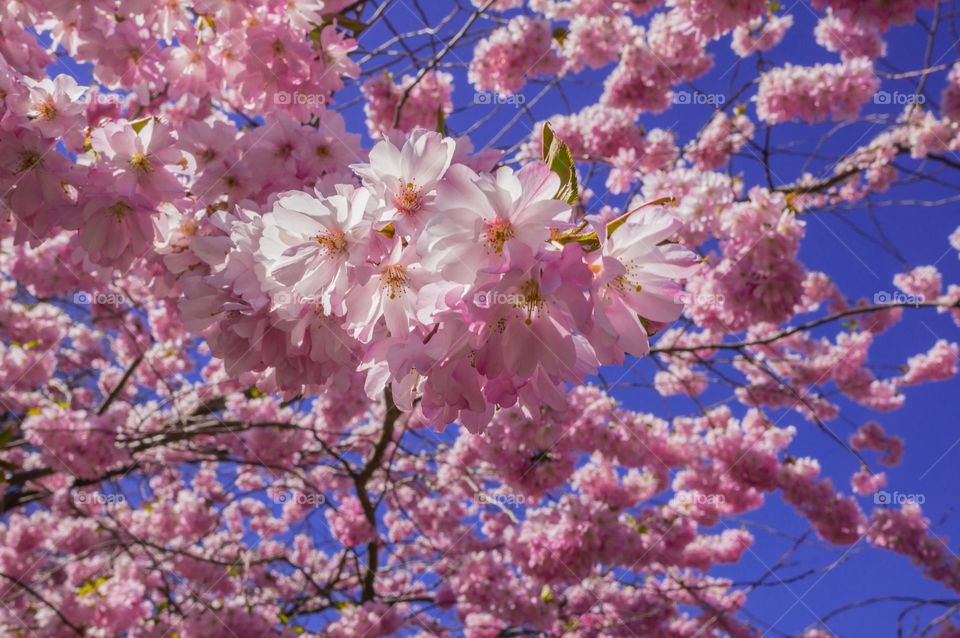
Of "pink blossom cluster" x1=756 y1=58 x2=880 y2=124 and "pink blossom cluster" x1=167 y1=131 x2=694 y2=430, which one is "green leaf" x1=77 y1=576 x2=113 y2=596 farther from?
"pink blossom cluster" x1=756 y1=58 x2=880 y2=124

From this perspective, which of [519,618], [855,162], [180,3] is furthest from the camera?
[855,162]

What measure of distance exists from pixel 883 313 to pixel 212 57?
7.16 meters

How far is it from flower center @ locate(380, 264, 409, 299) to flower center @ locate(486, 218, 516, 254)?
154 mm

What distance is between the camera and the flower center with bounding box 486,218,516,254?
86 centimetres

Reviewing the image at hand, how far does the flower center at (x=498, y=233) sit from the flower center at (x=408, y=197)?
0.15m

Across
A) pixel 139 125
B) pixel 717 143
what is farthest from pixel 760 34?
pixel 139 125

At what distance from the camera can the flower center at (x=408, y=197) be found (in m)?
0.97

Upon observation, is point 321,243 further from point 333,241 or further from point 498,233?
point 498,233

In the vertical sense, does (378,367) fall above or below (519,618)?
below

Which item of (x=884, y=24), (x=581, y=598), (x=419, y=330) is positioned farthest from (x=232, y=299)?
(x=581, y=598)

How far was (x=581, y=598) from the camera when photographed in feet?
20.5

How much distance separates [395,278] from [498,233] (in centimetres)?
19

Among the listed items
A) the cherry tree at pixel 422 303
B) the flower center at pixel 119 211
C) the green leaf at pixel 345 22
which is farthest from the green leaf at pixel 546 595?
the flower center at pixel 119 211

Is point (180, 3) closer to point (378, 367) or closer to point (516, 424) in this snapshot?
point (378, 367)
